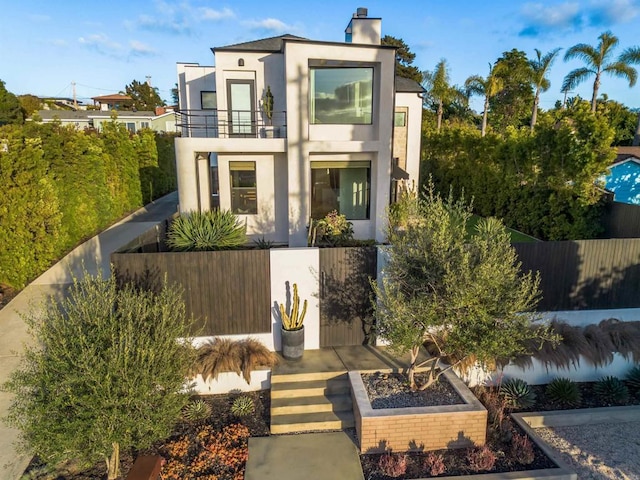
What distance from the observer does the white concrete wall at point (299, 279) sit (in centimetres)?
859

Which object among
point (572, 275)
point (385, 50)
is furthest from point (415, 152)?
point (572, 275)

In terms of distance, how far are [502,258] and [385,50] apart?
29.3ft

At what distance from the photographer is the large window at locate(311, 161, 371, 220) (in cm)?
1407

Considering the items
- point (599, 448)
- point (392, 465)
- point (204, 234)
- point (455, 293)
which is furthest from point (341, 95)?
point (599, 448)

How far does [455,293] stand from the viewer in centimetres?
632

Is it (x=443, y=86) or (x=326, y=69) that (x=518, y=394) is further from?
(x=443, y=86)

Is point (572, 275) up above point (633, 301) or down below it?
above

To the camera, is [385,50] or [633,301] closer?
[633,301]

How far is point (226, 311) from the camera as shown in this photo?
28.2 ft

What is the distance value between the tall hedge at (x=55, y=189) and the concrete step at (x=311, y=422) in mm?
9663

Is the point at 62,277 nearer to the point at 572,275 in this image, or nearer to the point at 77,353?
the point at 77,353

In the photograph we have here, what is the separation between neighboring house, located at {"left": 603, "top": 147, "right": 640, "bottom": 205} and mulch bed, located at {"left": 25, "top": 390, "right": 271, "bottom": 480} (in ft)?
64.6

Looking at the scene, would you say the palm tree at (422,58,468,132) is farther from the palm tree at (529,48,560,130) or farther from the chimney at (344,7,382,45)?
the chimney at (344,7,382,45)

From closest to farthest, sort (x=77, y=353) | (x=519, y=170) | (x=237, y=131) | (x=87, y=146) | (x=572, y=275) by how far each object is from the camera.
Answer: (x=77, y=353)
(x=572, y=275)
(x=237, y=131)
(x=87, y=146)
(x=519, y=170)
